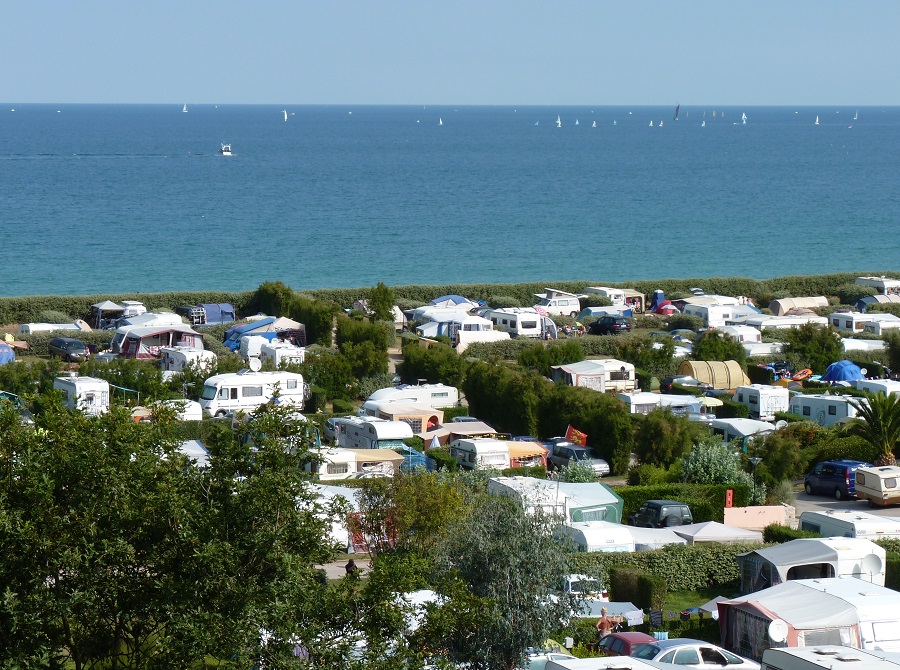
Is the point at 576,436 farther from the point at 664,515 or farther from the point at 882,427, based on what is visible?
the point at 882,427

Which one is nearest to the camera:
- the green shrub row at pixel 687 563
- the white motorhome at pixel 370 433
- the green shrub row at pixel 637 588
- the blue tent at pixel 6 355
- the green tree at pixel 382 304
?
the green shrub row at pixel 637 588

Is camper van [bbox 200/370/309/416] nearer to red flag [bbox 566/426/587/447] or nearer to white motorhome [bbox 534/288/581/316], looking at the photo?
red flag [bbox 566/426/587/447]

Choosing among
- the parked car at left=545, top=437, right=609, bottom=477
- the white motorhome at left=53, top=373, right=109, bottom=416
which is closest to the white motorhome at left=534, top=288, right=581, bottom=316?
the parked car at left=545, top=437, right=609, bottom=477

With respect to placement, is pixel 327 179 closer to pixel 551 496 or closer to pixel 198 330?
pixel 198 330

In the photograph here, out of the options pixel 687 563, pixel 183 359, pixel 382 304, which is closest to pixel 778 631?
pixel 687 563

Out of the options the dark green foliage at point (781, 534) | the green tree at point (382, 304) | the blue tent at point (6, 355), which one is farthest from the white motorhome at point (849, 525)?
the green tree at point (382, 304)

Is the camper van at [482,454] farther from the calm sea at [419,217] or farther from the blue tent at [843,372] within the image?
the calm sea at [419,217]
